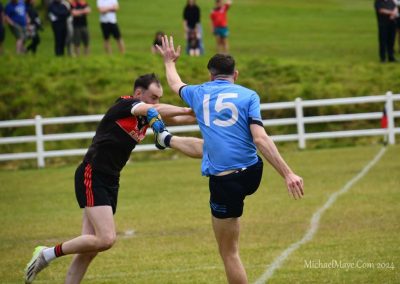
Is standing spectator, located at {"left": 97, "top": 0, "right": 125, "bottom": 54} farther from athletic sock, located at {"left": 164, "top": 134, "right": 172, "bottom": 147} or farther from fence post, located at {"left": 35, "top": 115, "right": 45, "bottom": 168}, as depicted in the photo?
athletic sock, located at {"left": 164, "top": 134, "right": 172, "bottom": 147}

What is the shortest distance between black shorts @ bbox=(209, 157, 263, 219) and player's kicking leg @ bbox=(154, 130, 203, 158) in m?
0.42

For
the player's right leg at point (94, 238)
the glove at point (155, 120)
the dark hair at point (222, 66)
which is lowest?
the player's right leg at point (94, 238)

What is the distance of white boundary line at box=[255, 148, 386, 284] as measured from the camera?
10438 millimetres

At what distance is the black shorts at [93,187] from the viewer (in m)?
9.04

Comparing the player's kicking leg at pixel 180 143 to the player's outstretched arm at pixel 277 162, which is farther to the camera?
the player's kicking leg at pixel 180 143

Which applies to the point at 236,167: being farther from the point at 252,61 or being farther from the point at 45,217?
the point at 252,61

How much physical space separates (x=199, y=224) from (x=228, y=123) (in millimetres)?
6368

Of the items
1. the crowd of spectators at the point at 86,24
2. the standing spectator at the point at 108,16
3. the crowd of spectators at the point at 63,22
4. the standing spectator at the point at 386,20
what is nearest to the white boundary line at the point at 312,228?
the standing spectator at the point at 386,20

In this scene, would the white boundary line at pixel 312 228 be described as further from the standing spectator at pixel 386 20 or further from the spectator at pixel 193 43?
the spectator at pixel 193 43

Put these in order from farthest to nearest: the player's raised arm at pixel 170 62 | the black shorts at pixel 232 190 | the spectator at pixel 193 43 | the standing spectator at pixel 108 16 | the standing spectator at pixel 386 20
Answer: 1. the spectator at pixel 193 43
2. the standing spectator at pixel 108 16
3. the standing spectator at pixel 386 20
4. the player's raised arm at pixel 170 62
5. the black shorts at pixel 232 190

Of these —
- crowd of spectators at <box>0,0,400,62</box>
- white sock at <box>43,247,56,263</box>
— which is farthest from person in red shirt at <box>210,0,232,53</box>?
white sock at <box>43,247,56,263</box>

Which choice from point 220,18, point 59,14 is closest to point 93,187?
point 59,14

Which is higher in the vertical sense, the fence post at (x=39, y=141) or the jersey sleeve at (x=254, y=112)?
the jersey sleeve at (x=254, y=112)

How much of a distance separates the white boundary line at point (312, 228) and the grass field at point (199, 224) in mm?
96
